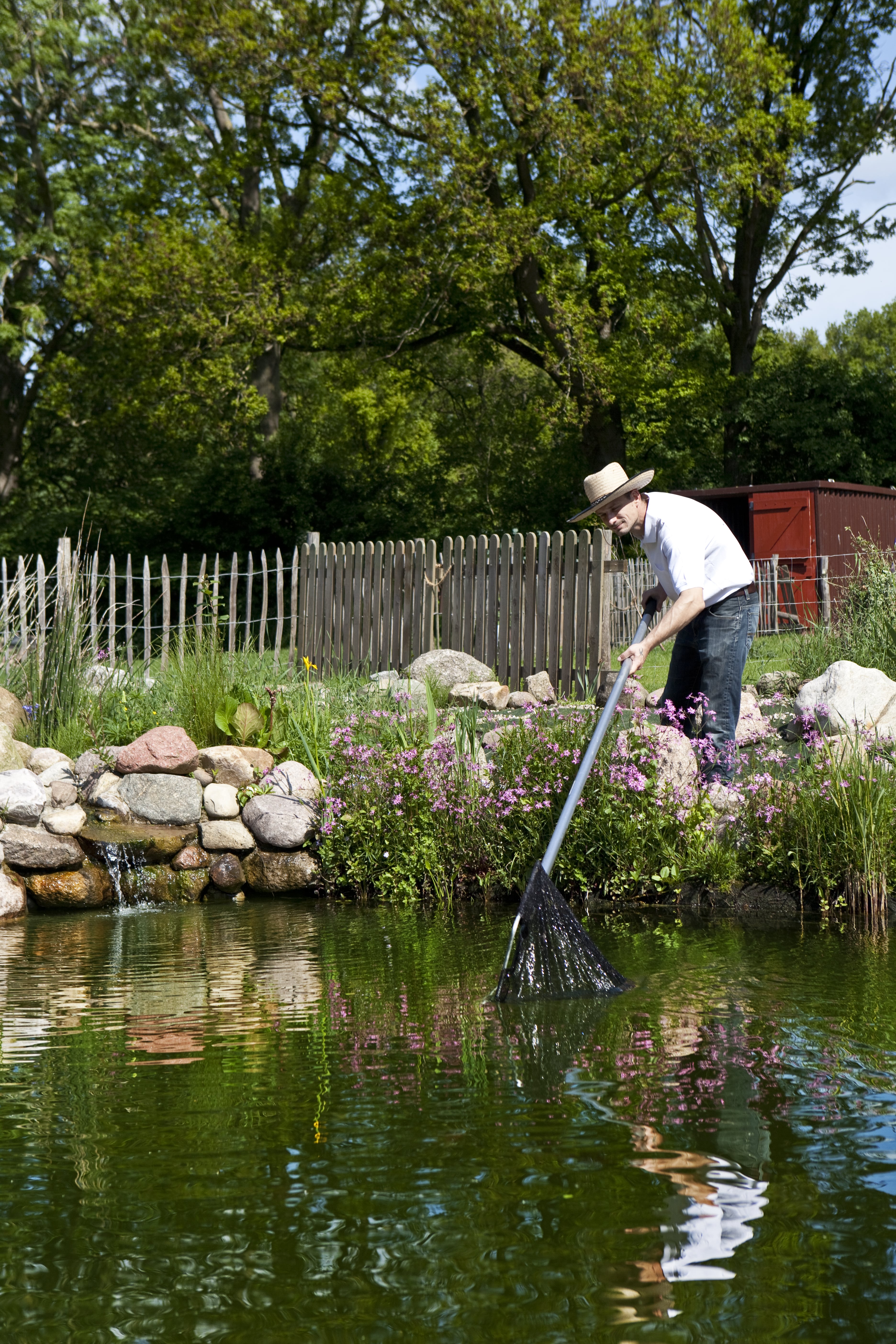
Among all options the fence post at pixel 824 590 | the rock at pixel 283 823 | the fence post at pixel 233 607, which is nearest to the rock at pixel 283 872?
the rock at pixel 283 823

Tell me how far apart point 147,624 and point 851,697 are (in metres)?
5.77

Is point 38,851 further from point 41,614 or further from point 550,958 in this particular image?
point 550,958

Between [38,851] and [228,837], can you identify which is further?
[228,837]

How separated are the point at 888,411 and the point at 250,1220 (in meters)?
25.6

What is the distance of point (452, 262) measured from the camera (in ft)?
70.4

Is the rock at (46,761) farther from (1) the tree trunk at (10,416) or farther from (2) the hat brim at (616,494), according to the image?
(1) the tree trunk at (10,416)

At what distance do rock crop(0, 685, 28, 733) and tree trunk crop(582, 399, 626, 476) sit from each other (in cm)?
1651

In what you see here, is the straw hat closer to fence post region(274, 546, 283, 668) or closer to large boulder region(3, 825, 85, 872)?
large boulder region(3, 825, 85, 872)

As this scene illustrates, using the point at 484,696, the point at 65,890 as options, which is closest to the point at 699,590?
the point at 65,890

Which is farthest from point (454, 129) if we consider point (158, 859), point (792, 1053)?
point (792, 1053)

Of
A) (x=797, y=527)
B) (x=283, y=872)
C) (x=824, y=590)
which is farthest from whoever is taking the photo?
(x=797, y=527)

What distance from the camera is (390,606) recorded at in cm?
1263

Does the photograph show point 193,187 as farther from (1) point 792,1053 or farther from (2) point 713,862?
(1) point 792,1053

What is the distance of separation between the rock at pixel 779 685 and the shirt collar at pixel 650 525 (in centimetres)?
393
